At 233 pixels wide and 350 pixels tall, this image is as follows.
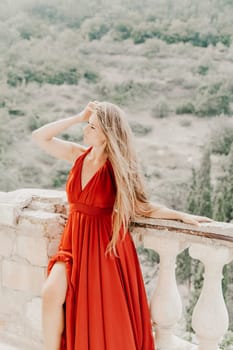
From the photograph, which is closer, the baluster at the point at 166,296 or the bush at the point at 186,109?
the baluster at the point at 166,296

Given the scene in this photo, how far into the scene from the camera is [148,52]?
1484 cm

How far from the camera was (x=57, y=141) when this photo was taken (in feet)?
6.50

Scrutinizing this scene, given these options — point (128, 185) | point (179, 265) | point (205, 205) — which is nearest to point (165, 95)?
point (205, 205)

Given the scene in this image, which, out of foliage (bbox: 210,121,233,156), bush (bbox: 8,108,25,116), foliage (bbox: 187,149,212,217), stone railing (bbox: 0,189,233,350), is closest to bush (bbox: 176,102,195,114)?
foliage (bbox: 210,121,233,156)

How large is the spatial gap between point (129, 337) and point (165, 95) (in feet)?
40.7

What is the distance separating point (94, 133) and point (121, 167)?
0.55 feet

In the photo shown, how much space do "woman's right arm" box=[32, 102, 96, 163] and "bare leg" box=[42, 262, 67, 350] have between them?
1.44 feet

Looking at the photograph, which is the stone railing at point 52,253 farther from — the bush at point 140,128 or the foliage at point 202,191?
the bush at point 140,128

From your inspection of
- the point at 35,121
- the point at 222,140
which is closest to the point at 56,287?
the point at 222,140

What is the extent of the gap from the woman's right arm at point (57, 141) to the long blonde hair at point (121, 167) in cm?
11

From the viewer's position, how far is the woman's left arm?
67.2 inches

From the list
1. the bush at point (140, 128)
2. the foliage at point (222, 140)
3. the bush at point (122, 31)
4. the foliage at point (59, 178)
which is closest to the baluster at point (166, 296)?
the foliage at point (59, 178)

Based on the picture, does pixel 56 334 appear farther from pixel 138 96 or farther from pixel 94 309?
pixel 138 96

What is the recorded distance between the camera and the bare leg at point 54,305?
1.76 m
